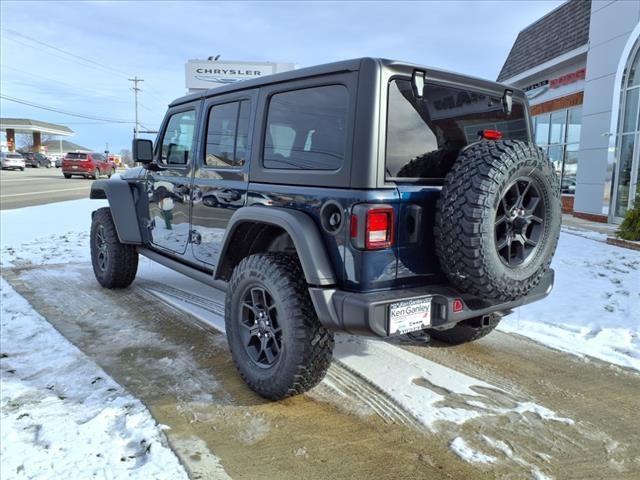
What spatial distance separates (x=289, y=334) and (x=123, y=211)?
304cm

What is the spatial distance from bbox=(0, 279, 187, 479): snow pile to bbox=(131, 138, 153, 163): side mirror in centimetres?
175

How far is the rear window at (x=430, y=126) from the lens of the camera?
2672mm

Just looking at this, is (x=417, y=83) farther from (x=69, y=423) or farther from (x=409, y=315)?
(x=69, y=423)

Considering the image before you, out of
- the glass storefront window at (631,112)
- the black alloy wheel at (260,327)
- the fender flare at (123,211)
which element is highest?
the glass storefront window at (631,112)

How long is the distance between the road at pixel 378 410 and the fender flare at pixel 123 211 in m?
0.92

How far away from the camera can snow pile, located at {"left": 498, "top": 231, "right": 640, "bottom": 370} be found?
3967mm

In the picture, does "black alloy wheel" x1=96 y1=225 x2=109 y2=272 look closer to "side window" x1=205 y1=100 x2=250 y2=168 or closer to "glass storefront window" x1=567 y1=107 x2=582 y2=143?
"side window" x1=205 y1=100 x2=250 y2=168

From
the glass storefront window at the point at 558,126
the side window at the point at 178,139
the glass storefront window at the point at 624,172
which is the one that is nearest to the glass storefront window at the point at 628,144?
the glass storefront window at the point at 624,172

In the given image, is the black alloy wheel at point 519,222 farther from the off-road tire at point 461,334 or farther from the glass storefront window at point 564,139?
the glass storefront window at point 564,139

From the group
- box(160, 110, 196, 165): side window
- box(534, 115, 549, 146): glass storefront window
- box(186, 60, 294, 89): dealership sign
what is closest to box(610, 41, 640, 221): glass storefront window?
box(534, 115, 549, 146): glass storefront window

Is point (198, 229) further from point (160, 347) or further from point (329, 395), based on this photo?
point (329, 395)

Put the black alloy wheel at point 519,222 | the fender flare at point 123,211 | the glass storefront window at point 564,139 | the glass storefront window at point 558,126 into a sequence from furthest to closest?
the glass storefront window at point 558,126 → the glass storefront window at point 564,139 → the fender flare at point 123,211 → the black alloy wheel at point 519,222

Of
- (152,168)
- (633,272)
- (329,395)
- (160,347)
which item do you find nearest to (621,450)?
(329,395)

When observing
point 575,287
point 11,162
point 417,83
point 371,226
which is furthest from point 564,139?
point 11,162
